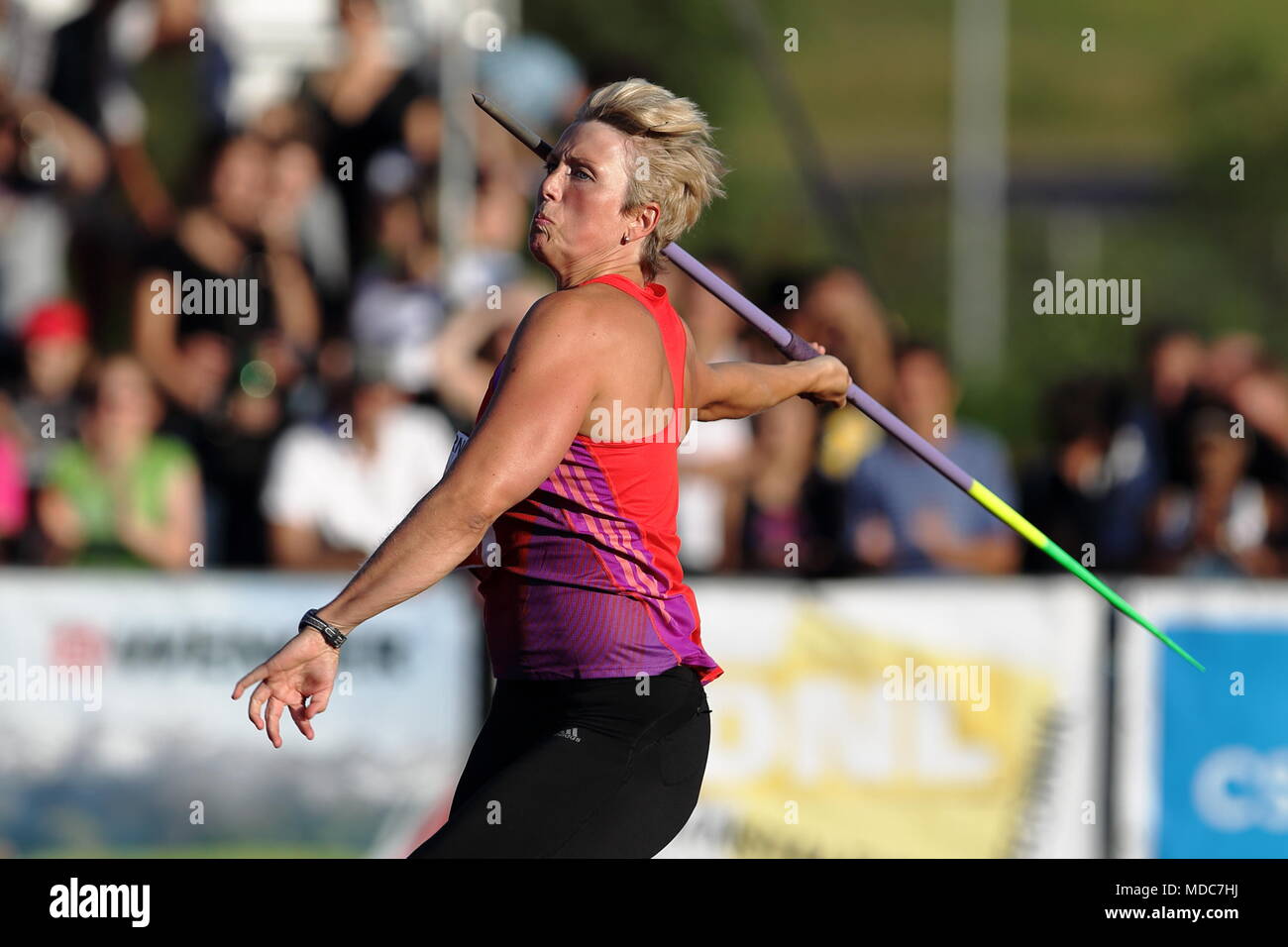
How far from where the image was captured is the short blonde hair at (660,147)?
4266mm

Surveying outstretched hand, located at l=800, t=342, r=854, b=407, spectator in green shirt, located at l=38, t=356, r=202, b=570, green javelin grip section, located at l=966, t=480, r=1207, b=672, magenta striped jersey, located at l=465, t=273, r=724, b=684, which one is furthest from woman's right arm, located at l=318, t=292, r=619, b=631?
spectator in green shirt, located at l=38, t=356, r=202, b=570

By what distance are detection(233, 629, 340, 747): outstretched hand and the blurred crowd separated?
160 inches

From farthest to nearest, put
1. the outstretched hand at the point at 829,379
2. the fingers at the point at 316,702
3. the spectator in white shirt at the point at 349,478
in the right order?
the spectator in white shirt at the point at 349,478 < the outstretched hand at the point at 829,379 < the fingers at the point at 316,702

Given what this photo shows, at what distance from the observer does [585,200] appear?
428 cm

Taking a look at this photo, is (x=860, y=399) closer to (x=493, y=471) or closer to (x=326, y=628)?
(x=493, y=471)

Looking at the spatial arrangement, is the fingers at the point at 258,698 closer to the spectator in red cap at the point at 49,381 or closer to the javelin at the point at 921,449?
the javelin at the point at 921,449

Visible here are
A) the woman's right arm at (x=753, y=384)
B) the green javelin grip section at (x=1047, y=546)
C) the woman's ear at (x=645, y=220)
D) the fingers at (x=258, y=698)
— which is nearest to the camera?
the fingers at (x=258, y=698)

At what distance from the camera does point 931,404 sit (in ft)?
27.7

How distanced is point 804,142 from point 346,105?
2.43m

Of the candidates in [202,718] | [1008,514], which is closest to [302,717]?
[1008,514]

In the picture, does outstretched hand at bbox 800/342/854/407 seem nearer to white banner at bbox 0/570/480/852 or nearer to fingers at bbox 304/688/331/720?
fingers at bbox 304/688/331/720

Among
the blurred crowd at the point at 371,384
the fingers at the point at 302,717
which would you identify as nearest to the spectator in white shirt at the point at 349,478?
the blurred crowd at the point at 371,384

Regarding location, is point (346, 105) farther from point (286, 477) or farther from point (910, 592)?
point (910, 592)

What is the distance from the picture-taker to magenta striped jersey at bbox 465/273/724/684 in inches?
164
